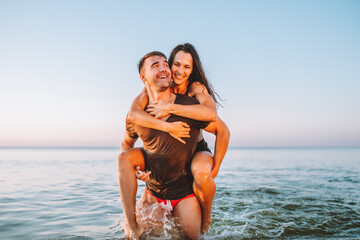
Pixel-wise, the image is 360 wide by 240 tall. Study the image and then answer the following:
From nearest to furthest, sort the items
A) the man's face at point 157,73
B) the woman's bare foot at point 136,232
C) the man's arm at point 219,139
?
the woman's bare foot at point 136,232, the man's face at point 157,73, the man's arm at point 219,139

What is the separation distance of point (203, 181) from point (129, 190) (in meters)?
0.85

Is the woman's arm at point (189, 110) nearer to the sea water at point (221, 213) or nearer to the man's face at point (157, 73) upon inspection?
the man's face at point (157, 73)

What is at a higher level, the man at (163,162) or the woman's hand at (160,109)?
the woman's hand at (160,109)

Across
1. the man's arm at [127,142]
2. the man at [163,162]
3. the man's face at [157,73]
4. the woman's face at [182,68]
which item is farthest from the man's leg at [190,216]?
the woman's face at [182,68]

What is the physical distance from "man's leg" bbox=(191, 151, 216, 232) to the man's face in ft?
3.13

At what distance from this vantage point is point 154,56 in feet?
11.9

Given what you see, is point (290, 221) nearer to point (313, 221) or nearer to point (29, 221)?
point (313, 221)

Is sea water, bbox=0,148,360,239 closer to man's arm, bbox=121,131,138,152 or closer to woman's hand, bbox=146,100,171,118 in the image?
man's arm, bbox=121,131,138,152

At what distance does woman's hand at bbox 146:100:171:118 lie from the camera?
3365mm

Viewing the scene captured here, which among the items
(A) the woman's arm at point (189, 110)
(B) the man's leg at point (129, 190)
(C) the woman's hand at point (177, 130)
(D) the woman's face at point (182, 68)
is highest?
(D) the woman's face at point (182, 68)

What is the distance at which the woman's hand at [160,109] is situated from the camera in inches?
132

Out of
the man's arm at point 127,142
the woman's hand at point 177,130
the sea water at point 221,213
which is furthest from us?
the sea water at point 221,213

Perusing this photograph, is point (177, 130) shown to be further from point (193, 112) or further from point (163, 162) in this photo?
point (163, 162)

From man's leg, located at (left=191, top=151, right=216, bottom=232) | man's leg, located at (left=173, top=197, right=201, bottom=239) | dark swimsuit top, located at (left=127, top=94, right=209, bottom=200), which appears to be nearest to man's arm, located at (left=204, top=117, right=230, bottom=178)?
man's leg, located at (left=191, top=151, right=216, bottom=232)
